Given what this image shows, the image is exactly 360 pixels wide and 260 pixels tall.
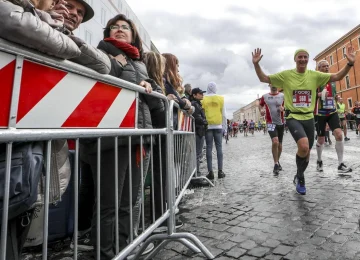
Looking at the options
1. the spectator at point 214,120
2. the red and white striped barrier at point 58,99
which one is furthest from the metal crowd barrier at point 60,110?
the spectator at point 214,120

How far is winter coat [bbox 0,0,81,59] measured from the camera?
0.96 meters

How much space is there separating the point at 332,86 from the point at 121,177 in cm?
541

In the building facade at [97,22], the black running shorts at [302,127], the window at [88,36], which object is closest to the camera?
the black running shorts at [302,127]

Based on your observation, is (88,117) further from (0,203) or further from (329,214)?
(329,214)

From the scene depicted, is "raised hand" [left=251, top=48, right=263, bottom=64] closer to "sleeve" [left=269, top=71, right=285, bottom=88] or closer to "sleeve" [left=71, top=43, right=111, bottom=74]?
"sleeve" [left=269, top=71, right=285, bottom=88]

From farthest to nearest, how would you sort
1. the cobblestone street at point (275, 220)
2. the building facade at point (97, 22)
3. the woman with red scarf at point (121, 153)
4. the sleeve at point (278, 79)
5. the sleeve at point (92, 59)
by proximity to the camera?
1. the building facade at point (97, 22)
2. the sleeve at point (278, 79)
3. the cobblestone street at point (275, 220)
4. the woman with red scarf at point (121, 153)
5. the sleeve at point (92, 59)

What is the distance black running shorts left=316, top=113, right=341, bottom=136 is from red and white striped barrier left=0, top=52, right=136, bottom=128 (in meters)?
4.92

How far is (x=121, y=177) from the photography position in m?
1.91

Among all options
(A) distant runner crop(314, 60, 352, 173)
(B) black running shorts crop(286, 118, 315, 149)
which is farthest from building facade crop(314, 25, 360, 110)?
(B) black running shorts crop(286, 118, 315, 149)

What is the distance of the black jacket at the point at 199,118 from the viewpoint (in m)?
5.26

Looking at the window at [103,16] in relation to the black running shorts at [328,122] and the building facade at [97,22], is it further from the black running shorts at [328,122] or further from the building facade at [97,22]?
the black running shorts at [328,122]

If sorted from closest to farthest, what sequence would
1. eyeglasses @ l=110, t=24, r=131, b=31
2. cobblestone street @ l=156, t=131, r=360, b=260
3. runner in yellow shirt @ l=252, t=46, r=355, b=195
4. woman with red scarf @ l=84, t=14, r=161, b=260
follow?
1. woman with red scarf @ l=84, t=14, r=161, b=260
2. cobblestone street @ l=156, t=131, r=360, b=260
3. eyeglasses @ l=110, t=24, r=131, b=31
4. runner in yellow shirt @ l=252, t=46, r=355, b=195

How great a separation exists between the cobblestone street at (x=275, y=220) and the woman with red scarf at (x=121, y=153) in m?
0.44

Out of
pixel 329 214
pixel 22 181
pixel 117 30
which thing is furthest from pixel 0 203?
pixel 329 214
